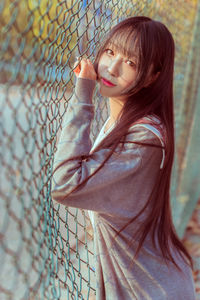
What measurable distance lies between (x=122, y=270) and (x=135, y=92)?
0.57 m

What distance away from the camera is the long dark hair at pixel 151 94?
1090 mm

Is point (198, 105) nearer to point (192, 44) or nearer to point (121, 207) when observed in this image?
point (192, 44)

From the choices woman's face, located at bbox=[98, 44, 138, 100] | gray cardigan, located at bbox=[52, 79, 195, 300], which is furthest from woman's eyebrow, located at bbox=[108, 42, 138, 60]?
gray cardigan, located at bbox=[52, 79, 195, 300]

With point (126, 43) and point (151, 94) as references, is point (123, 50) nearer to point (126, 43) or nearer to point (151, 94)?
point (126, 43)

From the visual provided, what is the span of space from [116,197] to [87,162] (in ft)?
0.47

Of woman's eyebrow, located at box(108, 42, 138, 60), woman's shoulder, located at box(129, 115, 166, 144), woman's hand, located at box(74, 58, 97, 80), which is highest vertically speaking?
woman's eyebrow, located at box(108, 42, 138, 60)

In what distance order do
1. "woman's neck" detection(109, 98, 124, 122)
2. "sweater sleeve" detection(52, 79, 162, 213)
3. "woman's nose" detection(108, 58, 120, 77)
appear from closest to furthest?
"sweater sleeve" detection(52, 79, 162, 213) < "woman's nose" detection(108, 58, 120, 77) < "woman's neck" detection(109, 98, 124, 122)

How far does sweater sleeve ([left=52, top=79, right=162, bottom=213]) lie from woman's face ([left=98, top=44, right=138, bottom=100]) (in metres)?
0.06

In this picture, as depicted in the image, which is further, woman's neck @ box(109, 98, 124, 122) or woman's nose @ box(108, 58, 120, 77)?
woman's neck @ box(109, 98, 124, 122)

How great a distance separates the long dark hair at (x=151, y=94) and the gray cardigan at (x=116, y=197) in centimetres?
3

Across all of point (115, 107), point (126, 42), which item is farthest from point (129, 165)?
point (126, 42)

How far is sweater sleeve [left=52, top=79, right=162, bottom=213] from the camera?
0.99 metres

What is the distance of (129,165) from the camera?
1.04 metres

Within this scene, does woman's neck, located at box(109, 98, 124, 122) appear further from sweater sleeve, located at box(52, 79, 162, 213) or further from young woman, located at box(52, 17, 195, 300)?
sweater sleeve, located at box(52, 79, 162, 213)
